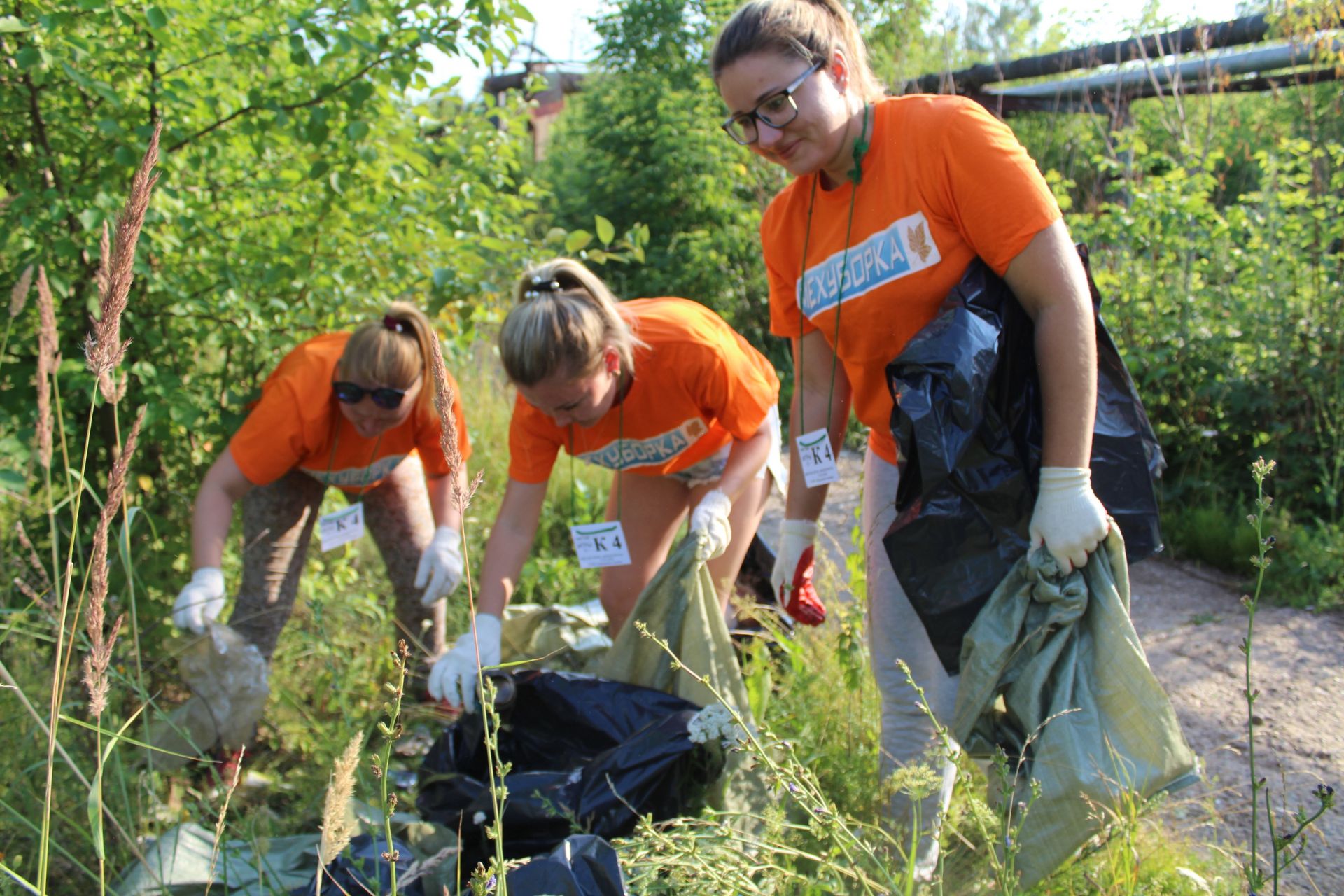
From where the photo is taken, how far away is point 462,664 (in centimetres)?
245

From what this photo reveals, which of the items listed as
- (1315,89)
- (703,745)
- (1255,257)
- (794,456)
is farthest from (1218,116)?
(703,745)

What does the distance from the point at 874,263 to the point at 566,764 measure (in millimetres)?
1261

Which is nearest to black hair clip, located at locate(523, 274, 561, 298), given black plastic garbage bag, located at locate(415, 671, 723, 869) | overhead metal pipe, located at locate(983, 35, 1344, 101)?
black plastic garbage bag, located at locate(415, 671, 723, 869)

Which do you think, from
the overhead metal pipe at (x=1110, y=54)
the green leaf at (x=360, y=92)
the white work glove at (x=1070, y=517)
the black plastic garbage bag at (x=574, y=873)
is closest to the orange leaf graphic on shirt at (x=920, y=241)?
the white work glove at (x=1070, y=517)

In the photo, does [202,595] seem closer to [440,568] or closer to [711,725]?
[440,568]

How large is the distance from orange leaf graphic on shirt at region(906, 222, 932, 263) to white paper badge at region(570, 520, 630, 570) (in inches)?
48.0

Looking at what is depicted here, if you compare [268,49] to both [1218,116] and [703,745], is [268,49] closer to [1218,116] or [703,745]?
[703,745]

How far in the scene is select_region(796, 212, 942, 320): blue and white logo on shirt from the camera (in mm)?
1782

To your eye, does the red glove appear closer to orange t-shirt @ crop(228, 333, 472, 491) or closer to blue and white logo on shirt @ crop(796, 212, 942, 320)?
blue and white logo on shirt @ crop(796, 212, 942, 320)

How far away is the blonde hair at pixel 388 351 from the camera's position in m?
2.71

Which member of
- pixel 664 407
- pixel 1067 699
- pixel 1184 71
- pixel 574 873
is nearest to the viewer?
pixel 574 873

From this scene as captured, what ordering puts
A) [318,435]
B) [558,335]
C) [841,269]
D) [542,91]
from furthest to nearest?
[542,91], [318,435], [558,335], [841,269]

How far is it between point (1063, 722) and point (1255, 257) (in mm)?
3713

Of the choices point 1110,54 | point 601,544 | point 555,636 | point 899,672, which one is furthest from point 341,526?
point 1110,54
